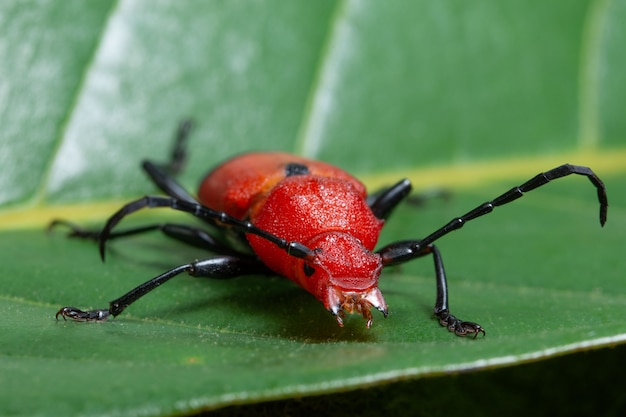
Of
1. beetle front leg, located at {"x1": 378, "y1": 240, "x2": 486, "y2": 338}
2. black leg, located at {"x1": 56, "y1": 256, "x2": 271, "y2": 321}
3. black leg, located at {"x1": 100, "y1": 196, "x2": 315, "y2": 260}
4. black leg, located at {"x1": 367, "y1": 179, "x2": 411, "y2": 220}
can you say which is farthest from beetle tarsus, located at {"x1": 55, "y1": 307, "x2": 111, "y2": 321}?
black leg, located at {"x1": 367, "y1": 179, "x2": 411, "y2": 220}

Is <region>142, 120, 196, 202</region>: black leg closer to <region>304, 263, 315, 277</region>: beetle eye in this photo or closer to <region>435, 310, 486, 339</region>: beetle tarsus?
<region>304, 263, 315, 277</region>: beetle eye

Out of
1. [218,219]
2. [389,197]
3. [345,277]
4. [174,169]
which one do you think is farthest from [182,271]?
[174,169]

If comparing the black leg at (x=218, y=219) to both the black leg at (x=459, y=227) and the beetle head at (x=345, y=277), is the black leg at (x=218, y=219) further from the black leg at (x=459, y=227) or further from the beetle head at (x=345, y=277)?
the black leg at (x=459, y=227)

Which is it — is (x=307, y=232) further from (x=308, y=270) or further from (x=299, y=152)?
(x=299, y=152)

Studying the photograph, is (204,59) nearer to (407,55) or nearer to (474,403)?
(407,55)

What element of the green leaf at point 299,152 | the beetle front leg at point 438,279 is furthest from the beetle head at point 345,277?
the beetle front leg at point 438,279

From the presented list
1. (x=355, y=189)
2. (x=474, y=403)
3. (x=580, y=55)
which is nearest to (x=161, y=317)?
(x=355, y=189)
